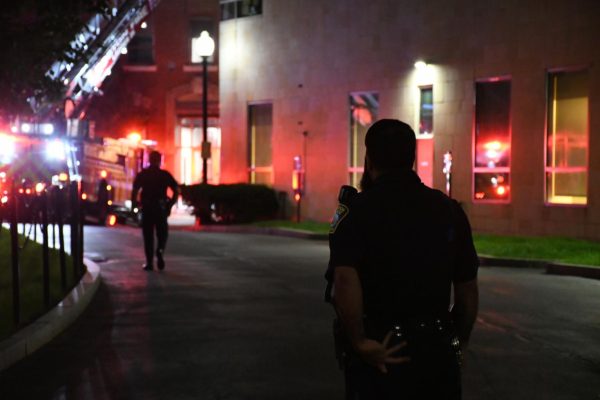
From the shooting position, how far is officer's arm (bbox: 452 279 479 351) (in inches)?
151

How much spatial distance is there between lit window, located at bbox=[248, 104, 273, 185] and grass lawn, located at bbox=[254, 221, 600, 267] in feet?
34.6

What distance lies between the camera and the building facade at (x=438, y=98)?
71.0 feet

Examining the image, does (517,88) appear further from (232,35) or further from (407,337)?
(407,337)

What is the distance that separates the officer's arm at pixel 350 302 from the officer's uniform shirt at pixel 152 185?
36.3 ft

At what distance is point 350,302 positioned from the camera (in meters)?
3.55

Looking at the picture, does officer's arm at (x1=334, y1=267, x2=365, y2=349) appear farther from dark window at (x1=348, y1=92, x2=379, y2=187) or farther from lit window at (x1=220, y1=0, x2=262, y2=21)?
lit window at (x1=220, y1=0, x2=262, y2=21)

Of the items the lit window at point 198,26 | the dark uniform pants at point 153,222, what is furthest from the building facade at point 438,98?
the lit window at point 198,26

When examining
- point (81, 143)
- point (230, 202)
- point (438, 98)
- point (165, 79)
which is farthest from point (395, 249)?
point (165, 79)

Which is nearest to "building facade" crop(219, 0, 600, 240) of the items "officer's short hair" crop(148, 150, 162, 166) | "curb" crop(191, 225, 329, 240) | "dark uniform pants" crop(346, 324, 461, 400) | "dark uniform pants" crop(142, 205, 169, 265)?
"curb" crop(191, 225, 329, 240)

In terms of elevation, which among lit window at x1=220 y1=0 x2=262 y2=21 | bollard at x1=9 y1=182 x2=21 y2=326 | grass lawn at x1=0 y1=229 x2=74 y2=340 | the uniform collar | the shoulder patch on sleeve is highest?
lit window at x1=220 y1=0 x2=262 y2=21

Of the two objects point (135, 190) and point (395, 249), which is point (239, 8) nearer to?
point (135, 190)

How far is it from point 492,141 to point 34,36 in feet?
48.6

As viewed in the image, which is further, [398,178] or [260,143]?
[260,143]

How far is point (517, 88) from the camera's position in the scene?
888 inches
